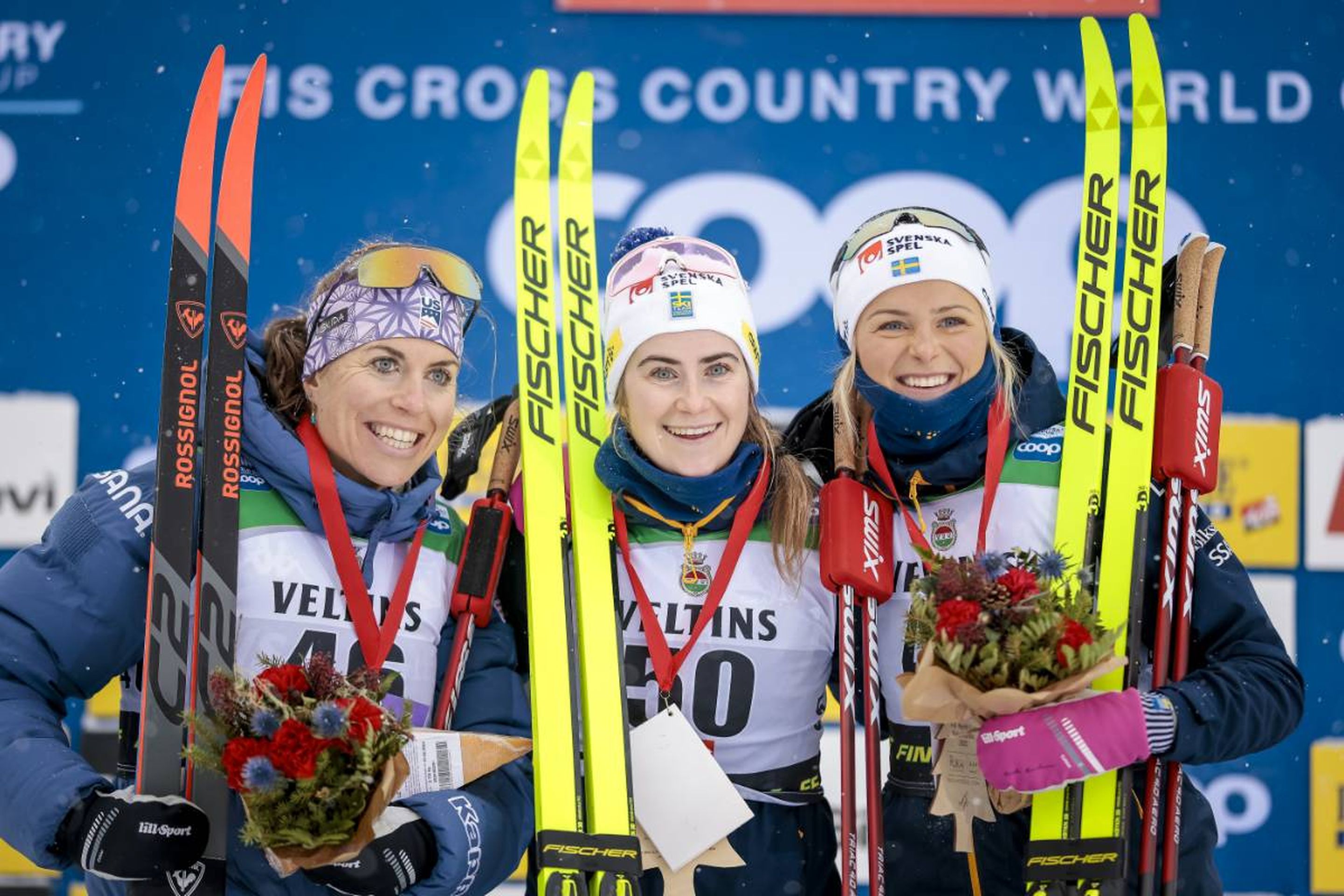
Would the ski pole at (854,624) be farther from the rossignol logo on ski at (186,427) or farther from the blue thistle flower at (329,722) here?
the rossignol logo on ski at (186,427)

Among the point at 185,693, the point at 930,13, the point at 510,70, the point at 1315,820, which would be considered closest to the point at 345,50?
the point at 510,70

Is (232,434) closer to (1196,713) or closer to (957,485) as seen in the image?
(957,485)

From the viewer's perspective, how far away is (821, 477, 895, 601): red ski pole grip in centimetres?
241

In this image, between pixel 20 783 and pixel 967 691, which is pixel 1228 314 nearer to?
pixel 967 691

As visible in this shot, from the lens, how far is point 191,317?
241cm

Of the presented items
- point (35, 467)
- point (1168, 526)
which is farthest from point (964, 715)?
point (35, 467)

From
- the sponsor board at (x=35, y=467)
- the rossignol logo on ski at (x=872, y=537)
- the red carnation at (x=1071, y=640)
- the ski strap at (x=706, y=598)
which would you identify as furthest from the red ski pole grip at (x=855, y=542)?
the sponsor board at (x=35, y=467)

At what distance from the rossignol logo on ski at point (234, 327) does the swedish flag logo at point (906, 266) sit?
4.05ft

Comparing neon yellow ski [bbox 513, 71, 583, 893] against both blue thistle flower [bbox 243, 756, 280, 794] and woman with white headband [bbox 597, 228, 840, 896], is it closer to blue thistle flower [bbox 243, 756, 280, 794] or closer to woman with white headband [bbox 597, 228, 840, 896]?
woman with white headband [bbox 597, 228, 840, 896]

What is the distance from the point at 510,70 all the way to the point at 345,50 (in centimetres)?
54

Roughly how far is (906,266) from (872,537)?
1.79 ft

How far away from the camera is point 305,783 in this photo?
183 centimetres

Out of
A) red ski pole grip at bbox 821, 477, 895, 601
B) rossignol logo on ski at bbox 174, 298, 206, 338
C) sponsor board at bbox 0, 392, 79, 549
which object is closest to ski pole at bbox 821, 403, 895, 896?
red ski pole grip at bbox 821, 477, 895, 601

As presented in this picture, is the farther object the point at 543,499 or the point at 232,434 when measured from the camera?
the point at 543,499
